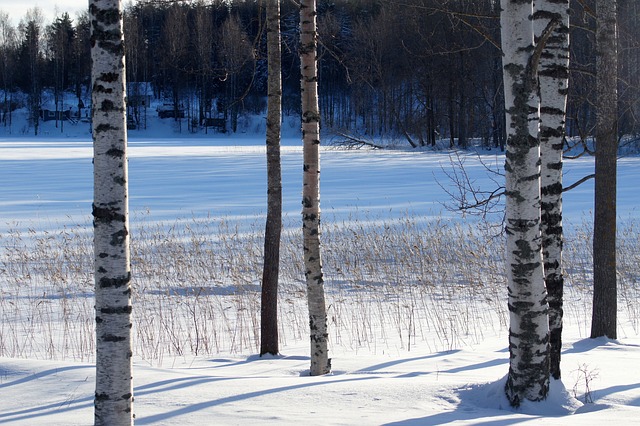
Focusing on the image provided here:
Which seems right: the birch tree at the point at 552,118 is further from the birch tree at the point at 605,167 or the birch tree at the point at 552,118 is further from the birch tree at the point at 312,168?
the birch tree at the point at 605,167

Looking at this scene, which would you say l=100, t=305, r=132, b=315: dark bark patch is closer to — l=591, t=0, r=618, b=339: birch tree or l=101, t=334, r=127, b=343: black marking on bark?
l=101, t=334, r=127, b=343: black marking on bark

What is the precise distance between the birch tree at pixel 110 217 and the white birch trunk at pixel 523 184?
2348 millimetres

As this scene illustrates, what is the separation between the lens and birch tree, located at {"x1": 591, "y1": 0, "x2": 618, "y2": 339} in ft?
22.9

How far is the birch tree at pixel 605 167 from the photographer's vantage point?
22.9 ft

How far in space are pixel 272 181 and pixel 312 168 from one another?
3.50 ft

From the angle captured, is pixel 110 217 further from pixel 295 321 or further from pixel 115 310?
pixel 295 321

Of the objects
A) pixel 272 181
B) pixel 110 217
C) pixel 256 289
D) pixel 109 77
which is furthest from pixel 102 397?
pixel 256 289

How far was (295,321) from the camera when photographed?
339 inches

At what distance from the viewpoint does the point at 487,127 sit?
40156 millimetres

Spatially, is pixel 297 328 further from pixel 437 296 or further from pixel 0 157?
pixel 0 157

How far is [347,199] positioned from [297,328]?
37.1 feet

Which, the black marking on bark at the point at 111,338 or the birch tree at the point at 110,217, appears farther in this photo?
the black marking on bark at the point at 111,338

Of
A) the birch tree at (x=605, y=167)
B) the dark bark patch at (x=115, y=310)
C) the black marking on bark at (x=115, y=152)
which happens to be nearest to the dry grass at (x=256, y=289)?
the birch tree at (x=605, y=167)

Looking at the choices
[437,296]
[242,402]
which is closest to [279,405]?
[242,402]
